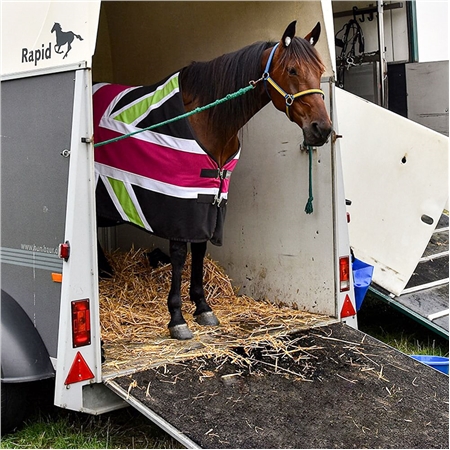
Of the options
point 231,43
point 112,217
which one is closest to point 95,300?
point 112,217

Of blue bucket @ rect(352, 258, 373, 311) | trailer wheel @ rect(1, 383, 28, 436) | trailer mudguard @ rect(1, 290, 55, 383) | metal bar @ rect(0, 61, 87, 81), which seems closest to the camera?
metal bar @ rect(0, 61, 87, 81)

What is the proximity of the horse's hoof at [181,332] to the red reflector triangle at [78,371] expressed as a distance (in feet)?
2.64

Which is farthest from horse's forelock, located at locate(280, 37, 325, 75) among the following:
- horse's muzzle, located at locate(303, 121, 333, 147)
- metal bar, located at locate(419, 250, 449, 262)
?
metal bar, located at locate(419, 250, 449, 262)

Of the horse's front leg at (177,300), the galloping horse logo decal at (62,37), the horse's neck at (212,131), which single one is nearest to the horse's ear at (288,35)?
the horse's neck at (212,131)

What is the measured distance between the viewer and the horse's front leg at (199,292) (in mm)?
4086

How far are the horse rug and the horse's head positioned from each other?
0.56 metres

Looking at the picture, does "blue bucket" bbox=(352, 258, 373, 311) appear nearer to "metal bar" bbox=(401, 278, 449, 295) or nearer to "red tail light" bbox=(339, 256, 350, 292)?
"red tail light" bbox=(339, 256, 350, 292)

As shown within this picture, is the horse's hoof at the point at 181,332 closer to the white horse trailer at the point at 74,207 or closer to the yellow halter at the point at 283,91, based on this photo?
the white horse trailer at the point at 74,207

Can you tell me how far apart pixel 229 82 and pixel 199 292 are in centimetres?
131

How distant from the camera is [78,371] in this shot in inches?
118

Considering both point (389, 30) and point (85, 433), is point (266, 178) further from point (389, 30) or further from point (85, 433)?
point (389, 30)

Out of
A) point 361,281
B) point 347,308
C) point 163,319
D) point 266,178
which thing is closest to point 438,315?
point 361,281

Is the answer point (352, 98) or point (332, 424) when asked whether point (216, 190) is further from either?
point (352, 98)

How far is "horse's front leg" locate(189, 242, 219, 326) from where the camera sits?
409cm
